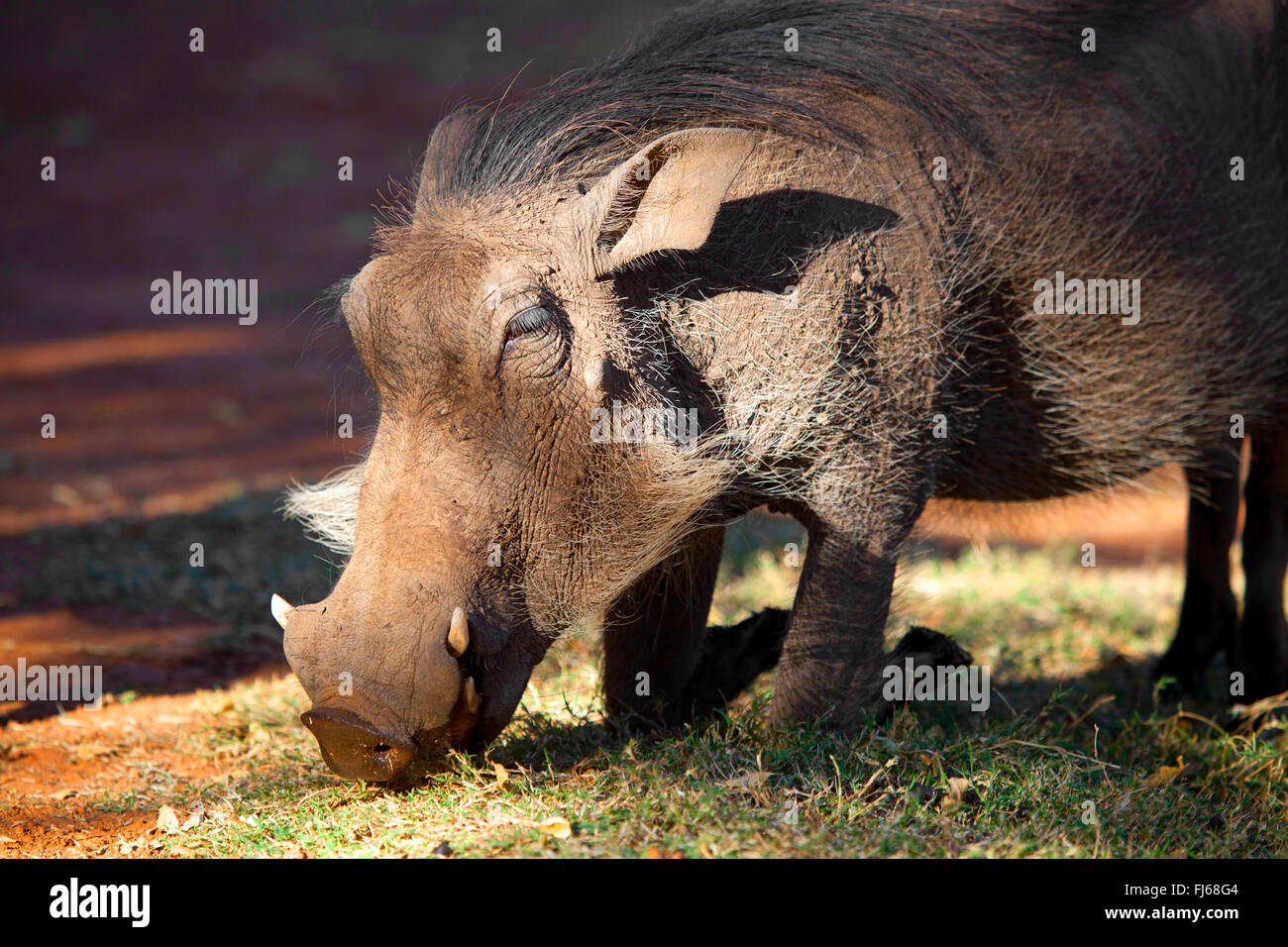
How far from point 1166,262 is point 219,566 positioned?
415 cm

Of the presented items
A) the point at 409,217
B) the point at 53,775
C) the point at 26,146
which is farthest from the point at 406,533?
the point at 26,146

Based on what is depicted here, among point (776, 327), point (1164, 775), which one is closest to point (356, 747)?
point (776, 327)

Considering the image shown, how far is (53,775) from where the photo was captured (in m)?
3.54

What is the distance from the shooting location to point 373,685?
2.55 meters

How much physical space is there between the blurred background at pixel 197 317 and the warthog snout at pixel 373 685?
84 centimetres

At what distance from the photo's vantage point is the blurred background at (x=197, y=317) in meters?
4.97

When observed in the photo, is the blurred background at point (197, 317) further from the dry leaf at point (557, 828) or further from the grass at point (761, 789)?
the dry leaf at point (557, 828)

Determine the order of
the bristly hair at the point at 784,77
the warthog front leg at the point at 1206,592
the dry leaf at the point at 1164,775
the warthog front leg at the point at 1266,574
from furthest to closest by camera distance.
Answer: the warthog front leg at the point at 1206,592
the warthog front leg at the point at 1266,574
the dry leaf at the point at 1164,775
the bristly hair at the point at 784,77

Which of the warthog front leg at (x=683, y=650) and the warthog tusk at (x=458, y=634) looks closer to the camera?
the warthog tusk at (x=458, y=634)

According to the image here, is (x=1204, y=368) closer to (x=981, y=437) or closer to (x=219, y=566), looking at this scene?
(x=981, y=437)

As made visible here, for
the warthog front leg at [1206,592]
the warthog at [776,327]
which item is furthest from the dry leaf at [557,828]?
the warthog front leg at [1206,592]

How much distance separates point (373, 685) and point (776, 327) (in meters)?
1.28

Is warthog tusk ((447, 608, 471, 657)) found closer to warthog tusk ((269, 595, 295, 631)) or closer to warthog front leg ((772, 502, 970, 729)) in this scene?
warthog tusk ((269, 595, 295, 631))

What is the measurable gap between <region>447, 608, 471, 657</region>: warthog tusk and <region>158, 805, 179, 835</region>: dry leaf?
35.8 inches
